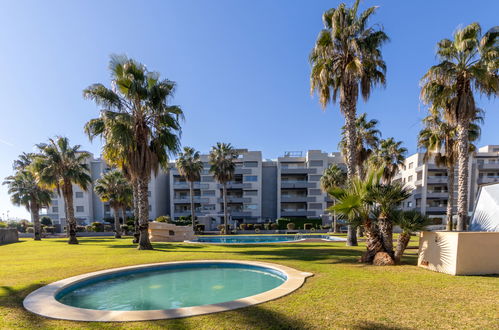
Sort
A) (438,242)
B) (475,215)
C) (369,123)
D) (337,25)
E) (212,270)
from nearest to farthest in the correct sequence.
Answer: (438,242), (212,270), (475,215), (337,25), (369,123)

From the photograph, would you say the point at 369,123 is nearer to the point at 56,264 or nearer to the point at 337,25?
the point at 337,25

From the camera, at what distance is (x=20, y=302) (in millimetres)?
6316

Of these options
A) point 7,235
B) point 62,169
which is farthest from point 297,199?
point 7,235

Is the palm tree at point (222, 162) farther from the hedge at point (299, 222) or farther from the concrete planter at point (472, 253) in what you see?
the concrete planter at point (472, 253)

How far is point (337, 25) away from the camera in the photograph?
15.2m

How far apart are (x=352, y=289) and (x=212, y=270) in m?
6.39

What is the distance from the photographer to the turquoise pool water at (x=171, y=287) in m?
7.30

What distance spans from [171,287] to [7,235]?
92.5 ft

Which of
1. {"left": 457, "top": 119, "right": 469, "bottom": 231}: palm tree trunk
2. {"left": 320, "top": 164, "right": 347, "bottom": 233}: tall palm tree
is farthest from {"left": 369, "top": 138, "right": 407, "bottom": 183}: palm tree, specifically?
{"left": 457, "top": 119, "right": 469, "bottom": 231}: palm tree trunk

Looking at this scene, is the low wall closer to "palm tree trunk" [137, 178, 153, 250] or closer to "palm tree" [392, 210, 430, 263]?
"palm tree trunk" [137, 178, 153, 250]

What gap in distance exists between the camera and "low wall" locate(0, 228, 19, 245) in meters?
24.5

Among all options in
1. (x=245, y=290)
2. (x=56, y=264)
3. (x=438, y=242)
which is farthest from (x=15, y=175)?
(x=438, y=242)

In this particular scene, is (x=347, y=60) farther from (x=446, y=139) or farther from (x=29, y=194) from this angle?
(x=29, y=194)

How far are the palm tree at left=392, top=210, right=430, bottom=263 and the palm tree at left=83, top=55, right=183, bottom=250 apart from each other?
46.0 ft
